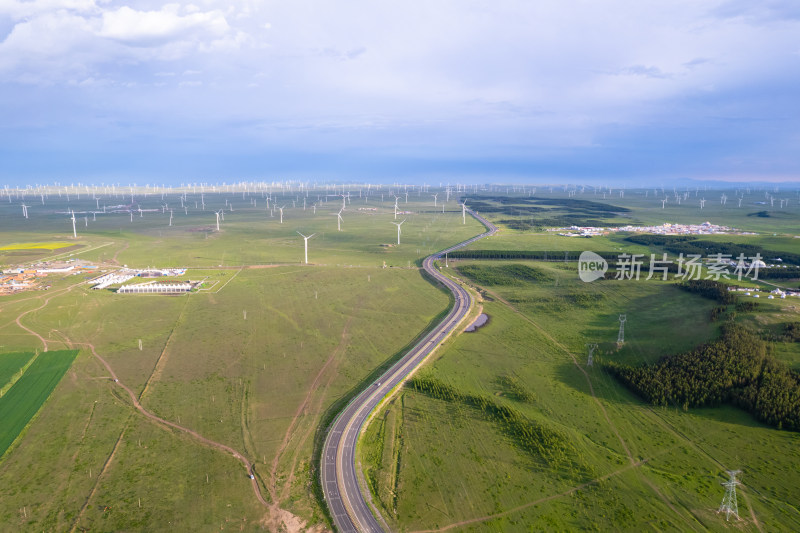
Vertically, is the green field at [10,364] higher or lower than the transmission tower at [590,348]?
lower

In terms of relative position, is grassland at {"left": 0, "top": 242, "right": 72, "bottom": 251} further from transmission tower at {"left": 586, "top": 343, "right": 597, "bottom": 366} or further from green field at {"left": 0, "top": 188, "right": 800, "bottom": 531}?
transmission tower at {"left": 586, "top": 343, "right": 597, "bottom": 366}

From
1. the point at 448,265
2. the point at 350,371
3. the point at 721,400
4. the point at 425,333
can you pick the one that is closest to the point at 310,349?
the point at 350,371

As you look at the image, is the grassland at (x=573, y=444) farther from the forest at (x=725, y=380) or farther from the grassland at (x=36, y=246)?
the grassland at (x=36, y=246)

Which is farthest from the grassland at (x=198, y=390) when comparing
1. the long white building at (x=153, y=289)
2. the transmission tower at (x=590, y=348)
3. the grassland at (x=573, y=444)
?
the transmission tower at (x=590, y=348)

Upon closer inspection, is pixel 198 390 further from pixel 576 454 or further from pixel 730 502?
pixel 730 502

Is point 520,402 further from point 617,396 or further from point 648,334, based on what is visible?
point 648,334

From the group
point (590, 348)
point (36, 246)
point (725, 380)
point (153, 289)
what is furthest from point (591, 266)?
point (36, 246)
